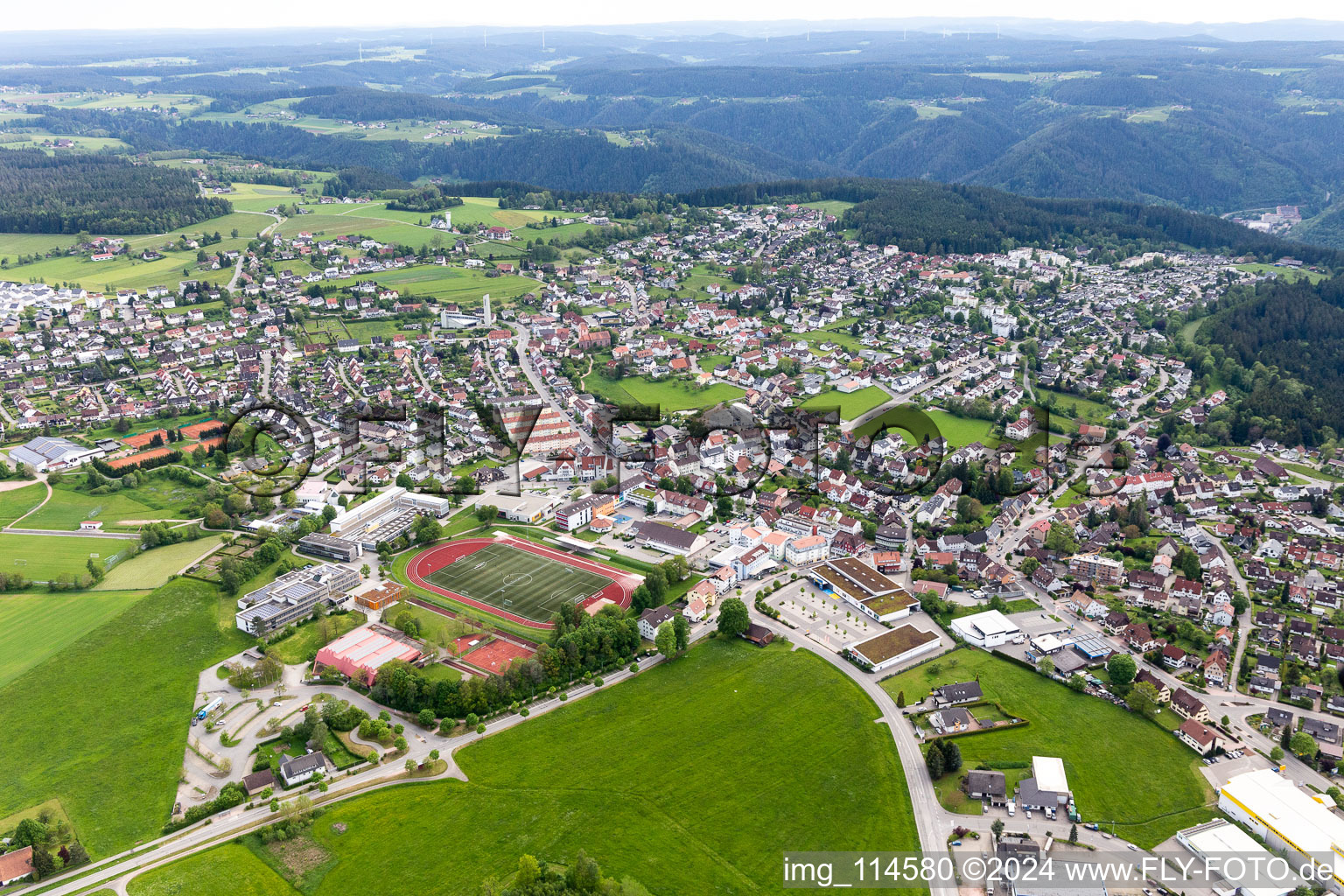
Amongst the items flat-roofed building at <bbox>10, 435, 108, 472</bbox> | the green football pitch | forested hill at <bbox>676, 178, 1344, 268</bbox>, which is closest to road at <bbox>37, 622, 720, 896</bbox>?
the green football pitch

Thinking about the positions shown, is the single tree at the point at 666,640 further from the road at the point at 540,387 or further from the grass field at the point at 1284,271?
the grass field at the point at 1284,271

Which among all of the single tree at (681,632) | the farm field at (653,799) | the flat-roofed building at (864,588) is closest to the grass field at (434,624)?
the farm field at (653,799)

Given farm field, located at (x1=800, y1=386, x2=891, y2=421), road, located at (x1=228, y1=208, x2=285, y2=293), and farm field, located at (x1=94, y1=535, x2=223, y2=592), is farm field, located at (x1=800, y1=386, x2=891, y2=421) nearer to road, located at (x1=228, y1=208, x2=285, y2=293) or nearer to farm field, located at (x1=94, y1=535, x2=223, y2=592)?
farm field, located at (x1=94, y1=535, x2=223, y2=592)

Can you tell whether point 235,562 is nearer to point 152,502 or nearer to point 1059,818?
point 152,502

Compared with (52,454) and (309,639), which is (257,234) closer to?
(52,454)

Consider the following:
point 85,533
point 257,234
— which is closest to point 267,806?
point 85,533

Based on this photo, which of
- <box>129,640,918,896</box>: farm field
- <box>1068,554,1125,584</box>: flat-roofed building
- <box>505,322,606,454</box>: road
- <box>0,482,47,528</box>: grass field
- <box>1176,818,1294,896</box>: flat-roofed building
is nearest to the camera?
<box>1176,818,1294,896</box>: flat-roofed building

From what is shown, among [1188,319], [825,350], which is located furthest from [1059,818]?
[1188,319]
